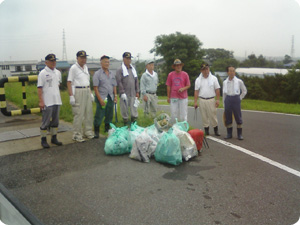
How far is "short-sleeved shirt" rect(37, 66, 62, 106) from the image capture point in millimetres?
3605

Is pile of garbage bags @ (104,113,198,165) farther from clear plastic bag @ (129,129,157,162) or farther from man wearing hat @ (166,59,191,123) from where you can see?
man wearing hat @ (166,59,191,123)

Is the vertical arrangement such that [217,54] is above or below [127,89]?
above

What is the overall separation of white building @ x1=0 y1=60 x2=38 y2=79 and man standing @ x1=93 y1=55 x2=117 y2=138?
1639mm

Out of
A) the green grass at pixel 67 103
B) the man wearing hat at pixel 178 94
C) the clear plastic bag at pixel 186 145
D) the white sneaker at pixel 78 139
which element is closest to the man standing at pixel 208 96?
the man wearing hat at pixel 178 94

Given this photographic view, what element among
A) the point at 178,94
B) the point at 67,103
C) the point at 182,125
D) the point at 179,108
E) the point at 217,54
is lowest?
the point at 182,125

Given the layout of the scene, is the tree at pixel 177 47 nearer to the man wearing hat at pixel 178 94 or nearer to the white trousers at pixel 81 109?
the man wearing hat at pixel 178 94

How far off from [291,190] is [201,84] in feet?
8.72

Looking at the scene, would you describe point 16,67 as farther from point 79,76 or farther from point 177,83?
point 177,83

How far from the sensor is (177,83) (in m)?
4.25

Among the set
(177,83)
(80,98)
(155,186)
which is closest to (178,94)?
(177,83)

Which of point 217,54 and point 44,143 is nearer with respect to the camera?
point 217,54

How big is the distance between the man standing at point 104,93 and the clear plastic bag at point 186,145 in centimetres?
148

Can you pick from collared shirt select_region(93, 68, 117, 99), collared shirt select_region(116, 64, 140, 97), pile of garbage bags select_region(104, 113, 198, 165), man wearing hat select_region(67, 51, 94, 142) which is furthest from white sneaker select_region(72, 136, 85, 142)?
collared shirt select_region(116, 64, 140, 97)

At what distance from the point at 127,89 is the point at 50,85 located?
1.33m
